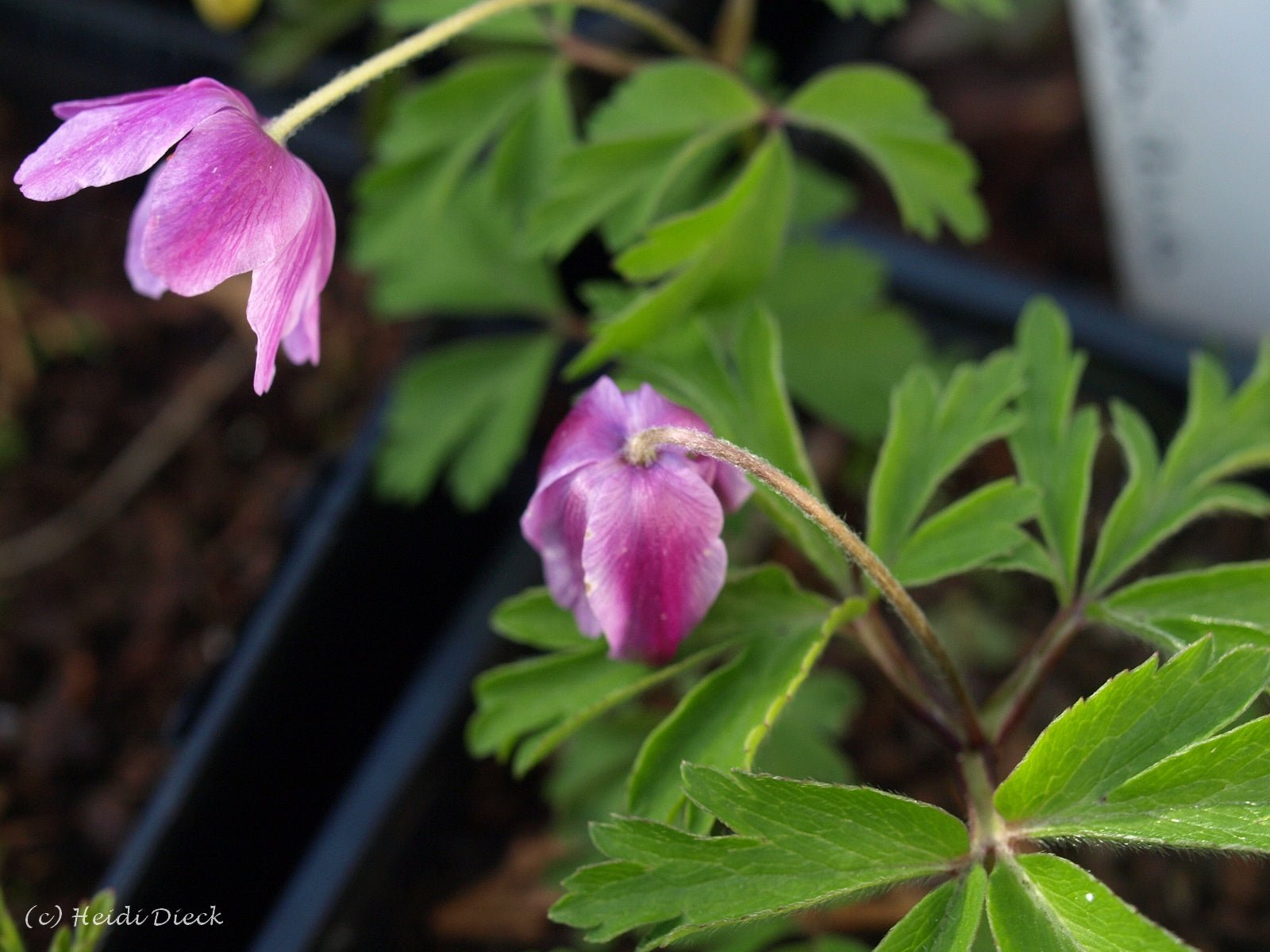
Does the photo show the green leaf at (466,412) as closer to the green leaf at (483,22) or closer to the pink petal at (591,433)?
the green leaf at (483,22)

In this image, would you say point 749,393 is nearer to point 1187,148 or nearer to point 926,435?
point 926,435

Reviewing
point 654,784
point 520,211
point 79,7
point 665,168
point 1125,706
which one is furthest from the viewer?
point 79,7

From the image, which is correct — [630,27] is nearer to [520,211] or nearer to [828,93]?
[520,211]

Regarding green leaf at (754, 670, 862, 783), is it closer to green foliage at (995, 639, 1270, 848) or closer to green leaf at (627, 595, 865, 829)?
green leaf at (627, 595, 865, 829)

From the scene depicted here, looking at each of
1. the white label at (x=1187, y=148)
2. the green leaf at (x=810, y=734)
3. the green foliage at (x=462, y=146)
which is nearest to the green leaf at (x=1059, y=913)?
the green leaf at (x=810, y=734)

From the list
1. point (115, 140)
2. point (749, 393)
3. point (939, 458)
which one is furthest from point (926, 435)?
point (115, 140)

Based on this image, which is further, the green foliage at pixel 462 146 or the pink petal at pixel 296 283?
the green foliage at pixel 462 146

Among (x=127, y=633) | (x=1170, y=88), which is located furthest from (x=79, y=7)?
(x=1170, y=88)
